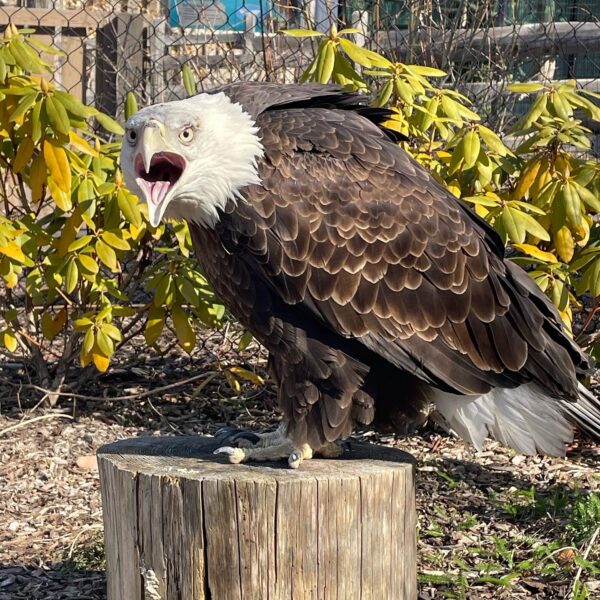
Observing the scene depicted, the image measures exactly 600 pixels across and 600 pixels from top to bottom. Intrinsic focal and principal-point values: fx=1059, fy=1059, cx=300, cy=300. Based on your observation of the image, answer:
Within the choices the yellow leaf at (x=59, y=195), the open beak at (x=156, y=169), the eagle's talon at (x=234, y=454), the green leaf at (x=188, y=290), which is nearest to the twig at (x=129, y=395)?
the green leaf at (x=188, y=290)

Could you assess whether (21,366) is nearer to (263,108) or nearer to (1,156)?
(1,156)

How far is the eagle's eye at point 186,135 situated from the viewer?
3044 millimetres

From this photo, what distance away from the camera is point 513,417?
3643 millimetres

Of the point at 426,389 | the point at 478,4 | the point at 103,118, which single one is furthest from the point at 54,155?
the point at 478,4

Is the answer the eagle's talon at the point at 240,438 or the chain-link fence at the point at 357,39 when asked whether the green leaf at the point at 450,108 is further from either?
the eagle's talon at the point at 240,438

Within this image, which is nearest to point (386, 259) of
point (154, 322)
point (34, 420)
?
point (154, 322)

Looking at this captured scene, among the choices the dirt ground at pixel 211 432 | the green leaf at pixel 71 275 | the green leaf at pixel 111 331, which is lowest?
the dirt ground at pixel 211 432

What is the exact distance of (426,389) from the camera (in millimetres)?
3475

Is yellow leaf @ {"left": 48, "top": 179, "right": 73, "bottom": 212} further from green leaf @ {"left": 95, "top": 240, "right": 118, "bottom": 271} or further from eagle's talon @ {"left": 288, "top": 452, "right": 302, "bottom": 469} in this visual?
eagle's talon @ {"left": 288, "top": 452, "right": 302, "bottom": 469}

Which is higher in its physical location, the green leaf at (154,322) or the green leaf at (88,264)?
the green leaf at (88,264)

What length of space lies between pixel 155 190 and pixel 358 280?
70 centimetres

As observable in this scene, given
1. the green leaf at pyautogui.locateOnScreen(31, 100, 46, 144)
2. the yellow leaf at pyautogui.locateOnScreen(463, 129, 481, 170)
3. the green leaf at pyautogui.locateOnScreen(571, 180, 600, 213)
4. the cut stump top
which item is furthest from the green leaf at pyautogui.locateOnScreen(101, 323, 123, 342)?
the green leaf at pyautogui.locateOnScreen(571, 180, 600, 213)

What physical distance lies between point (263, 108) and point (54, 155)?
1442 millimetres

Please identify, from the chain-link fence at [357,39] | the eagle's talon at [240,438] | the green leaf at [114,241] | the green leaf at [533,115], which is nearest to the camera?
the eagle's talon at [240,438]
